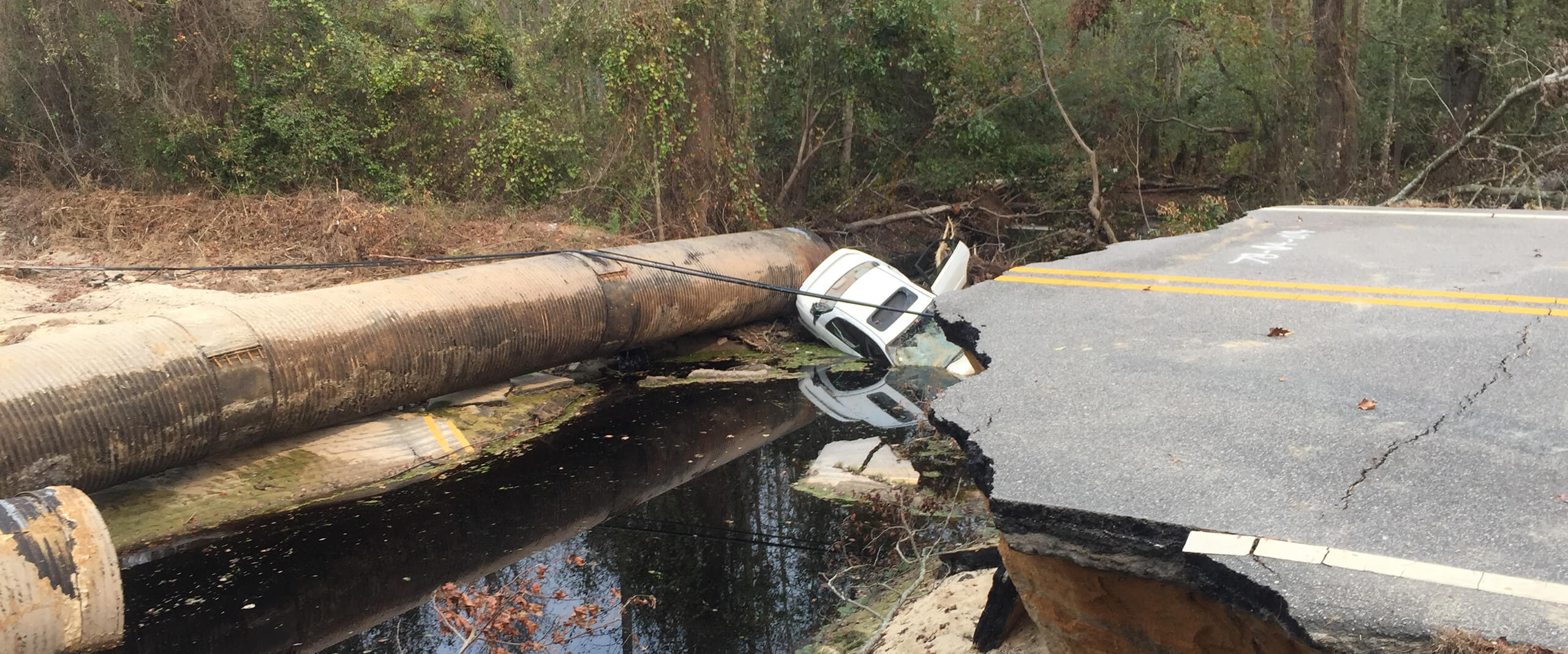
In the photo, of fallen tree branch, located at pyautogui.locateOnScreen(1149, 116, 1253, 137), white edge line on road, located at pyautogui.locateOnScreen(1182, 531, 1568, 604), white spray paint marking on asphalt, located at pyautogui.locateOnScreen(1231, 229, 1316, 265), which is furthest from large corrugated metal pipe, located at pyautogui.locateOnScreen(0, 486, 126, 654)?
fallen tree branch, located at pyautogui.locateOnScreen(1149, 116, 1253, 137)

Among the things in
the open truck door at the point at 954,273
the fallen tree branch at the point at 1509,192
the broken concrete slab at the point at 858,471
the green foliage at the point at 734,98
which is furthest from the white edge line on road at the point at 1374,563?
the green foliage at the point at 734,98

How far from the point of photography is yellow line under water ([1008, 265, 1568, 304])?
5.85 meters

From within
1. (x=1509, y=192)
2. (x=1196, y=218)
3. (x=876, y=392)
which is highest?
(x=1509, y=192)

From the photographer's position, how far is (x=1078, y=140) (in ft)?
56.6

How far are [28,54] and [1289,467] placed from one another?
832 inches

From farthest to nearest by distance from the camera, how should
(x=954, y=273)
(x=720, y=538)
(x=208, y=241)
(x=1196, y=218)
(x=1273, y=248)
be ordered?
(x=1196, y=218)
(x=208, y=241)
(x=954, y=273)
(x=1273, y=248)
(x=720, y=538)

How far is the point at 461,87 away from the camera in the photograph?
1906 centimetres

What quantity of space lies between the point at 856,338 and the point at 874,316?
1.43 ft

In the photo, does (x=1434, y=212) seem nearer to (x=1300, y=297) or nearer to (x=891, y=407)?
(x=1300, y=297)

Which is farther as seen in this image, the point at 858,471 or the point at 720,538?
the point at 858,471

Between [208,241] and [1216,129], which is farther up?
[208,241]

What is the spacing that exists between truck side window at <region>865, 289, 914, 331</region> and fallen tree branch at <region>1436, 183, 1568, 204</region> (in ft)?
22.9

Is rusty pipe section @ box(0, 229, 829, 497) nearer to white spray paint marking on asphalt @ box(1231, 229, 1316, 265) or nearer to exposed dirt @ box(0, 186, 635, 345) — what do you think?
exposed dirt @ box(0, 186, 635, 345)

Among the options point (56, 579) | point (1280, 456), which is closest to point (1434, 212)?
point (1280, 456)
